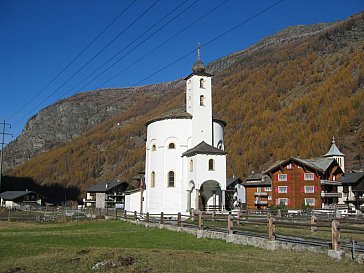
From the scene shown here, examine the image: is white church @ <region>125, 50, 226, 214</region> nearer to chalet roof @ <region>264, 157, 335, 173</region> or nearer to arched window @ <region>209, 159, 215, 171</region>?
arched window @ <region>209, 159, 215, 171</region>

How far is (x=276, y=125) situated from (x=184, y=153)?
357 feet

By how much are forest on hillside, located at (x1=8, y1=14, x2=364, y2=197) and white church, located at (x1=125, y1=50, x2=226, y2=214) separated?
229 ft

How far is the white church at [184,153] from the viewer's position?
42.4 m

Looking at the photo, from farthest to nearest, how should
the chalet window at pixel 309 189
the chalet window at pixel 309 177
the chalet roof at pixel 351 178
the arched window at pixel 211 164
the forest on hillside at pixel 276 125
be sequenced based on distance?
1. the forest on hillside at pixel 276 125
2. the chalet roof at pixel 351 178
3. the chalet window at pixel 309 177
4. the chalet window at pixel 309 189
5. the arched window at pixel 211 164

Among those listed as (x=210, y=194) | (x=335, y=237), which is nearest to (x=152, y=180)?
(x=210, y=194)

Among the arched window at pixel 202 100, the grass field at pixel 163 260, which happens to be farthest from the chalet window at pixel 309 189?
the grass field at pixel 163 260

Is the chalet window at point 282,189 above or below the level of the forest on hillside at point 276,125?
below

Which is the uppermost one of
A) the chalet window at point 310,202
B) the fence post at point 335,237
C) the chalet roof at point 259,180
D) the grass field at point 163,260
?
the chalet roof at point 259,180

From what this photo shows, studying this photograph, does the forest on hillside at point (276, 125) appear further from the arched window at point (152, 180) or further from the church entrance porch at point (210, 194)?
the church entrance porch at point (210, 194)

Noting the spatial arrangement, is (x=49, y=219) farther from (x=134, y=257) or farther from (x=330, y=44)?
(x=330, y=44)

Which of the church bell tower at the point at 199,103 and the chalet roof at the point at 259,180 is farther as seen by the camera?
the chalet roof at the point at 259,180

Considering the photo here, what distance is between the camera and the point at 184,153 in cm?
4372

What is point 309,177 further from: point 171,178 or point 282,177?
point 171,178

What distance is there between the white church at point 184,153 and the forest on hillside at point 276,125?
Result: 69.8 metres
